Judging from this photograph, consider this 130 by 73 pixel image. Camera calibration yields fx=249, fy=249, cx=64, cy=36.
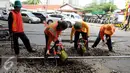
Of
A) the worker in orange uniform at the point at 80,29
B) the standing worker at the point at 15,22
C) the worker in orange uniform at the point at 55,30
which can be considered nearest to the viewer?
the worker in orange uniform at the point at 55,30

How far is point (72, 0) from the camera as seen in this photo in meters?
94.0

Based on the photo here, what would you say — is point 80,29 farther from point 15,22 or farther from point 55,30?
point 15,22

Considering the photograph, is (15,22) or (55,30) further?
(15,22)

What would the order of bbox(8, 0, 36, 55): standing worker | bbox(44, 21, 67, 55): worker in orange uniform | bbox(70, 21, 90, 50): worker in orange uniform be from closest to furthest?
bbox(44, 21, 67, 55): worker in orange uniform
bbox(8, 0, 36, 55): standing worker
bbox(70, 21, 90, 50): worker in orange uniform

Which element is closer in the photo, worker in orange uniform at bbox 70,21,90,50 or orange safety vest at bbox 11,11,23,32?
orange safety vest at bbox 11,11,23,32

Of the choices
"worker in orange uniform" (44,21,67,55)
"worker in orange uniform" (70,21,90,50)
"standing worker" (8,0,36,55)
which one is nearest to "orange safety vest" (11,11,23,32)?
"standing worker" (8,0,36,55)

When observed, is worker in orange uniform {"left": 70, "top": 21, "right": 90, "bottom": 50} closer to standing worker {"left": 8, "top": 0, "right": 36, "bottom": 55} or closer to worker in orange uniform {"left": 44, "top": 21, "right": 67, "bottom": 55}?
worker in orange uniform {"left": 44, "top": 21, "right": 67, "bottom": 55}

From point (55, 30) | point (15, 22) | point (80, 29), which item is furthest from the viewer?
point (80, 29)

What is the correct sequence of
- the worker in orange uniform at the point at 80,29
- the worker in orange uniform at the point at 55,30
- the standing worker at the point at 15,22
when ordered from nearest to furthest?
1. the worker in orange uniform at the point at 55,30
2. the standing worker at the point at 15,22
3. the worker in orange uniform at the point at 80,29

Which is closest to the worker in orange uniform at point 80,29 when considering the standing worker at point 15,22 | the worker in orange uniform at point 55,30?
the worker in orange uniform at point 55,30

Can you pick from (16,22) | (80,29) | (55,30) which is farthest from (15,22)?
(80,29)

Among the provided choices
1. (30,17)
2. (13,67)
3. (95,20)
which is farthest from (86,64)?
(95,20)

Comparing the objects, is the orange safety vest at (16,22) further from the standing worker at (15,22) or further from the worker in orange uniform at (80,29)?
the worker in orange uniform at (80,29)

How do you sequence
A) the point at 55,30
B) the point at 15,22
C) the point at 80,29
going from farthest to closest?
the point at 80,29
the point at 15,22
the point at 55,30
